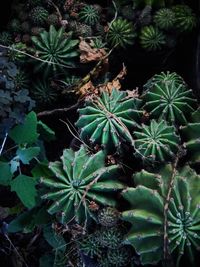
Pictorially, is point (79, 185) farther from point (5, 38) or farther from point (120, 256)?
point (5, 38)

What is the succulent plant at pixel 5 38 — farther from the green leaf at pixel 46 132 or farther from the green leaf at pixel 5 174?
the green leaf at pixel 5 174

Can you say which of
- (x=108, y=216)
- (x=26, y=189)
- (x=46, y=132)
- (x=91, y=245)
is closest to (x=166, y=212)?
(x=108, y=216)

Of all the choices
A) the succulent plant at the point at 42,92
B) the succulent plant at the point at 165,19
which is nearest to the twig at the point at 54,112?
the succulent plant at the point at 42,92

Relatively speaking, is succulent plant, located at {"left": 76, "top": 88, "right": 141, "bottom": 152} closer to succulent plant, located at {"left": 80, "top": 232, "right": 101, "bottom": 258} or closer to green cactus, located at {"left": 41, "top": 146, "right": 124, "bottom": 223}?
green cactus, located at {"left": 41, "top": 146, "right": 124, "bottom": 223}

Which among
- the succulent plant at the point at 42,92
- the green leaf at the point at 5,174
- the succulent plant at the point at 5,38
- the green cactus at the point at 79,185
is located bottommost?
the green cactus at the point at 79,185

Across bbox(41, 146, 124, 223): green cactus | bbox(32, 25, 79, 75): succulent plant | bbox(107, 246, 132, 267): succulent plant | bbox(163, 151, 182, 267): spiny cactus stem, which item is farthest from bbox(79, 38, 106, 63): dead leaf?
bbox(107, 246, 132, 267): succulent plant

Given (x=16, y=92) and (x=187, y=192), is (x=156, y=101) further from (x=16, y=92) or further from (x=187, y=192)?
(x=16, y=92)

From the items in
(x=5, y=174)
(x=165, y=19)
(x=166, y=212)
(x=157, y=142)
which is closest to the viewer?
(x=166, y=212)
